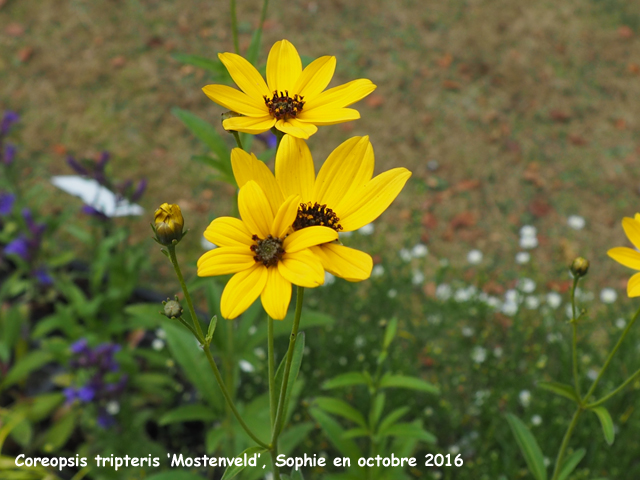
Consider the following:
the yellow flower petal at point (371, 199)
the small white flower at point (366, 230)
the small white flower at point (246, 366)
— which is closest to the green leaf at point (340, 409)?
the small white flower at point (246, 366)

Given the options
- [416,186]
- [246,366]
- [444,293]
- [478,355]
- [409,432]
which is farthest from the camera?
[416,186]

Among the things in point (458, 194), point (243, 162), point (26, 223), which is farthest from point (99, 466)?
point (458, 194)

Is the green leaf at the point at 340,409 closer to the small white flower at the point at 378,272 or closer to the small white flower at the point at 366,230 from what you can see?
the small white flower at the point at 378,272

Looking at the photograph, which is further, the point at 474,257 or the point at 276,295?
the point at 474,257

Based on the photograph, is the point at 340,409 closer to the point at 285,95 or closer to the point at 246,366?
the point at 246,366

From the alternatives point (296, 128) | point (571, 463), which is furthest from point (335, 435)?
point (296, 128)

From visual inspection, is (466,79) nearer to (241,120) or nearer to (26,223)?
(26,223)
